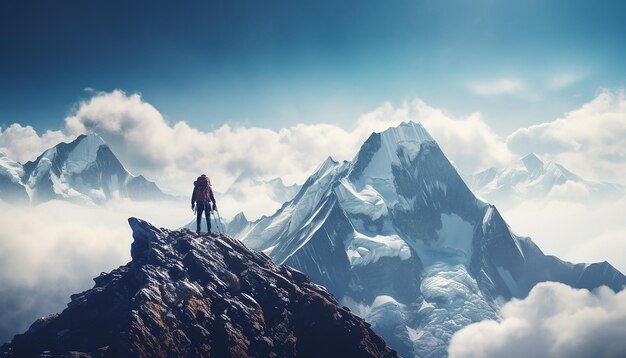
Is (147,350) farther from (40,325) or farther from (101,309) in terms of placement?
(40,325)

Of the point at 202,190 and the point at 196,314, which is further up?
the point at 202,190

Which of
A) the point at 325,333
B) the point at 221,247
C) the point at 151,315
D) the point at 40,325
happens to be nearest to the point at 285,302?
the point at 325,333

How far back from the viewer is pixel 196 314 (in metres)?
96.2

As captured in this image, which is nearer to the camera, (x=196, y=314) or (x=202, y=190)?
(x=196, y=314)

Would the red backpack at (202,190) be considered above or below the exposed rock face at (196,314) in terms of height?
above

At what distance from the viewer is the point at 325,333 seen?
340 ft

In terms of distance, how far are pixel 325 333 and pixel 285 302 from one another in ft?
32.8

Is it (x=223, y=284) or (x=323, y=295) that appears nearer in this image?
(x=223, y=284)

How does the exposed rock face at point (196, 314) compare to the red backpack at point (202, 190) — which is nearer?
the exposed rock face at point (196, 314)

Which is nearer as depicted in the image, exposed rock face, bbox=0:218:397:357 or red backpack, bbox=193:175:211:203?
exposed rock face, bbox=0:218:397:357

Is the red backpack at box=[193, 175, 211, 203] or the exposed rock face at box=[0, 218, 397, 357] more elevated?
the red backpack at box=[193, 175, 211, 203]

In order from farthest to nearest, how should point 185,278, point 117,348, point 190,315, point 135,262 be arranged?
point 135,262 < point 185,278 < point 190,315 < point 117,348

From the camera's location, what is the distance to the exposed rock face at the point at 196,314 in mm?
90500

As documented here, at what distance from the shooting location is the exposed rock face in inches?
3563
